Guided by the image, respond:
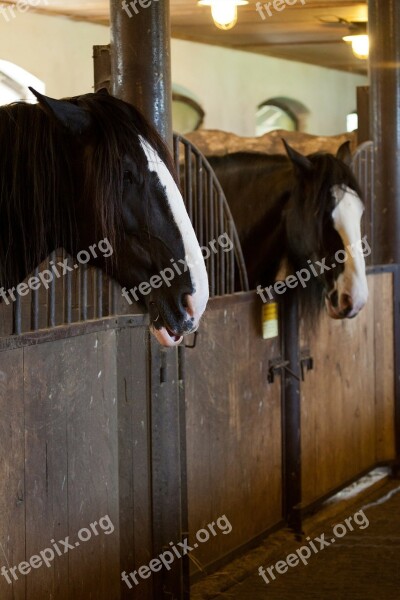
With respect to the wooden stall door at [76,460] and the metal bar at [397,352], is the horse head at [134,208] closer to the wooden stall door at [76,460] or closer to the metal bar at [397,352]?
the wooden stall door at [76,460]

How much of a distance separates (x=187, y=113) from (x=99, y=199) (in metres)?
6.62

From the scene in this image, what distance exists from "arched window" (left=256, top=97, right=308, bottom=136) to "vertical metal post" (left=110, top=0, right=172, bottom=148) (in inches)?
284

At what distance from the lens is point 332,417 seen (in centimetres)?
440

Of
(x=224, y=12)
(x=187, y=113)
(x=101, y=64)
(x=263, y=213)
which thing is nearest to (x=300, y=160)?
(x=263, y=213)

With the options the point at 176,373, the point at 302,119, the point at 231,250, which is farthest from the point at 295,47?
the point at 176,373

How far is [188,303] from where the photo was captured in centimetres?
236

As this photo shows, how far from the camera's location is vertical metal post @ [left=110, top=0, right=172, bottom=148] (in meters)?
2.91

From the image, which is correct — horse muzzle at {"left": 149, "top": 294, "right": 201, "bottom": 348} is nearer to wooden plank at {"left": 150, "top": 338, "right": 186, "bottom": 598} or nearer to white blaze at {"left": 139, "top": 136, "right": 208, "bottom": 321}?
white blaze at {"left": 139, "top": 136, "right": 208, "bottom": 321}

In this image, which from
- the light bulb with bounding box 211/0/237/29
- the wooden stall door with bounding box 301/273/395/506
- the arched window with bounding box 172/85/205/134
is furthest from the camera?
the arched window with bounding box 172/85/205/134

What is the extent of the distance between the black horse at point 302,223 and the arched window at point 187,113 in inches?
159

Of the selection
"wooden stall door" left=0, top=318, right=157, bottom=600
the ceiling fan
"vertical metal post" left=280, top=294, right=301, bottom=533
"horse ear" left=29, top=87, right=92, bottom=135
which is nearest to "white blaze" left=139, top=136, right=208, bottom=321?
"horse ear" left=29, top=87, right=92, bottom=135

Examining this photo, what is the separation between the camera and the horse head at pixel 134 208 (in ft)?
7.46

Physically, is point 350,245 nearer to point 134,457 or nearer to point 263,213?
point 263,213

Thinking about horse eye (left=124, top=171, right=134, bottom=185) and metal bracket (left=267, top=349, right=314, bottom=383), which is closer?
horse eye (left=124, top=171, right=134, bottom=185)
